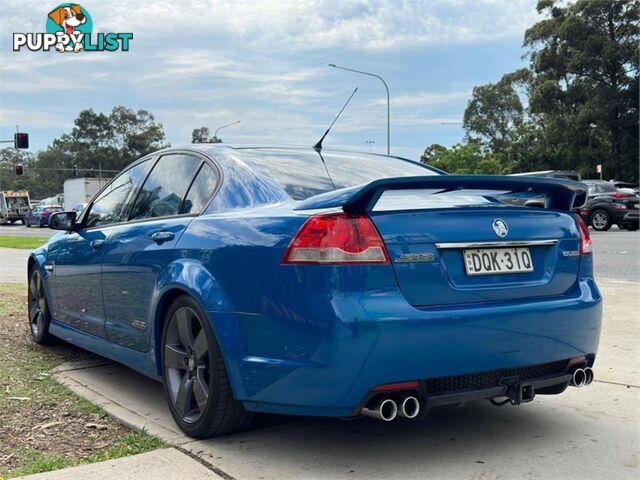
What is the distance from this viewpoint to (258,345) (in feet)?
10.6

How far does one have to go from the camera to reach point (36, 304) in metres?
6.13

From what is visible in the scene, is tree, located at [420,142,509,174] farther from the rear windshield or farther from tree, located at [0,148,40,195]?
tree, located at [0,148,40,195]

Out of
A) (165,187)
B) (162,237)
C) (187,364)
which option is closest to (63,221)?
(165,187)

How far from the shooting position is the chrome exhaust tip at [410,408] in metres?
3.05

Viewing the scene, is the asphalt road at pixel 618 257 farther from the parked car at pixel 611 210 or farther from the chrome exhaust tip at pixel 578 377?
the chrome exhaust tip at pixel 578 377

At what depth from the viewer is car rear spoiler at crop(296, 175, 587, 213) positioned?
307 cm

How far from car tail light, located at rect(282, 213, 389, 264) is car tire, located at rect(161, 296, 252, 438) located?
689 mm

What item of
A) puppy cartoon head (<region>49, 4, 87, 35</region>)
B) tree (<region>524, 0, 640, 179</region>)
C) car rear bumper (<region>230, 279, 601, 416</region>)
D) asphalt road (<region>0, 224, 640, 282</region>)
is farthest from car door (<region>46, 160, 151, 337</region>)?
tree (<region>524, 0, 640, 179</region>)

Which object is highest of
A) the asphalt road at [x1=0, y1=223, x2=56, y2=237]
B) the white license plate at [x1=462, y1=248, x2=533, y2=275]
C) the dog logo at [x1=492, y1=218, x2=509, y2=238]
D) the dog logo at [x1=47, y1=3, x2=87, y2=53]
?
the dog logo at [x1=47, y1=3, x2=87, y2=53]

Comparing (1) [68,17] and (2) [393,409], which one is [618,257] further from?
(1) [68,17]

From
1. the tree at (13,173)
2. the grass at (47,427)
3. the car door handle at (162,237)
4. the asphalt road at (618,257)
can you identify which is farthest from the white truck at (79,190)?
the tree at (13,173)

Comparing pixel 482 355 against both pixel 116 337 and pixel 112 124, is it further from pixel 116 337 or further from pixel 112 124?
pixel 112 124

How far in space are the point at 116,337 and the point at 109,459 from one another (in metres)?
1.19

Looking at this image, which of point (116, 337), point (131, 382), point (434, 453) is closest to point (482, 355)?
point (434, 453)
